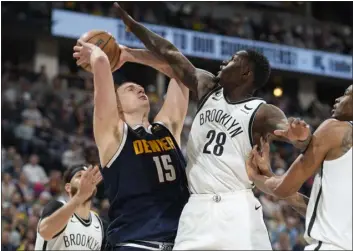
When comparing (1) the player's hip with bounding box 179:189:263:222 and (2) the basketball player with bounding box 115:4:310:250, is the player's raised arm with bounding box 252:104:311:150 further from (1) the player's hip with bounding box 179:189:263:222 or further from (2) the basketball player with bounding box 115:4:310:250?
(1) the player's hip with bounding box 179:189:263:222

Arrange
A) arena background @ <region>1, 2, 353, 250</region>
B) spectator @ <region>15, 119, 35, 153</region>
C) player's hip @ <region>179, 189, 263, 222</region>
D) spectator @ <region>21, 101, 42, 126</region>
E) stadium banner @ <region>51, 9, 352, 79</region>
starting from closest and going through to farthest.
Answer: player's hip @ <region>179, 189, 263, 222</region> → arena background @ <region>1, 2, 353, 250</region> → spectator @ <region>15, 119, 35, 153</region> → spectator @ <region>21, 101, 42, 126</region> → stadium banner @ <region>51, 9, 352, 79</region>

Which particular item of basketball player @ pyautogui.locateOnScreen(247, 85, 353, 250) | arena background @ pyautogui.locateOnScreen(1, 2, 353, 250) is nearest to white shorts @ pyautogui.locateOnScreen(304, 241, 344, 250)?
basketball player @ pyautogui.locateOnScreen(247, 85, 353, 250)

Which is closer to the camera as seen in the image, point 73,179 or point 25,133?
point 73,179

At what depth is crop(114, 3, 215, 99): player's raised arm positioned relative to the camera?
438 cm

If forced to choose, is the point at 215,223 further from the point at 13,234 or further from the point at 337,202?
the point at 13,234

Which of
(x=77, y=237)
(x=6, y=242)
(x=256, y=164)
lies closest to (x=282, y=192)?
(x=256, y=164)

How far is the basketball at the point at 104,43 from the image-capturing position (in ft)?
14.9

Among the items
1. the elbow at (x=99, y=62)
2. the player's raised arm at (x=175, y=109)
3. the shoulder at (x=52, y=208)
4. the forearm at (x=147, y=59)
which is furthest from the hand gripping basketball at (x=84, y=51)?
the shoulder at (x=52, y=208)

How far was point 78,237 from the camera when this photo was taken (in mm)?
5531

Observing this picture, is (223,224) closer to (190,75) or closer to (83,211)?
(190,75)

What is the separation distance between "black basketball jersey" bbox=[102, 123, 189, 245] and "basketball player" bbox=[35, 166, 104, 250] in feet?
1.85

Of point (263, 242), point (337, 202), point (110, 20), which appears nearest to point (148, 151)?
point (263, 242)

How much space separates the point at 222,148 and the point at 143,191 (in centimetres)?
58

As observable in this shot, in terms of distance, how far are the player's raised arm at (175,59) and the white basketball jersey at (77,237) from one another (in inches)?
65.6
